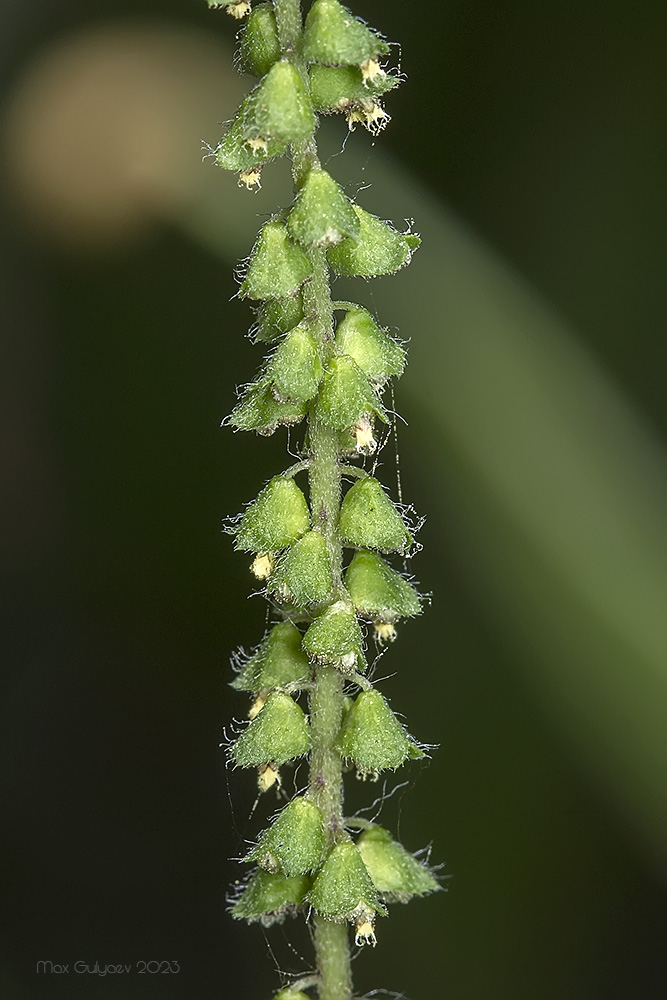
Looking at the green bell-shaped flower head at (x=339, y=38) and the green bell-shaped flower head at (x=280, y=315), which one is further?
the green bell-shaped flower head at (x=280, y=315)

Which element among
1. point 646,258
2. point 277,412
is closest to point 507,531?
point 646,258

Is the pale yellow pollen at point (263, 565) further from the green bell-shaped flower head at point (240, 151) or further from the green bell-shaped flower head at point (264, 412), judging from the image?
the green bell-shaped flower head at point (240, 151)

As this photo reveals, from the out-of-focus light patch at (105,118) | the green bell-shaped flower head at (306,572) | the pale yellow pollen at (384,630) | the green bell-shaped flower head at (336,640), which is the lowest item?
the green bell-shaped flower head at (336,640)

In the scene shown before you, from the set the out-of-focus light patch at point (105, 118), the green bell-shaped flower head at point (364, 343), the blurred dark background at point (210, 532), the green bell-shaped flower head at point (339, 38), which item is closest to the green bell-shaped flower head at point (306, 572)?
the green bell-shaped flower head at point (364, 343)

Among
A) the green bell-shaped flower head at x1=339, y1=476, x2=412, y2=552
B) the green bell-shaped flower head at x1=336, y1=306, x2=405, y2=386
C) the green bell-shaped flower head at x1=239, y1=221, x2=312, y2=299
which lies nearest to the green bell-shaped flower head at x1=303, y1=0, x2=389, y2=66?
the green bell-shaped flower head at x1=239, y1=221, x2=312, y2=299

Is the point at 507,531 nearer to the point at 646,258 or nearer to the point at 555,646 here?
the point at 555,646

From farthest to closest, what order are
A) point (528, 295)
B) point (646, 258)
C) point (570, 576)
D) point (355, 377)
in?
point (646, 258)
point (528, 295)
point (570, 576)
point (355, 377)

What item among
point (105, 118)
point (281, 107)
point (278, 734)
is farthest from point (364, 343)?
point (105, 118)
